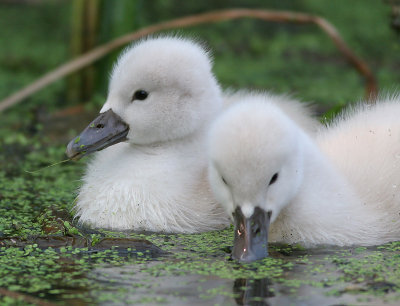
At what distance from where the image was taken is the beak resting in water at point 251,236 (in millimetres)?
4195

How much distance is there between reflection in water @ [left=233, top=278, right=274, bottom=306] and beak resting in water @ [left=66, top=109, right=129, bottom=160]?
1558 mm

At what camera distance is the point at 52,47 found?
1142cm

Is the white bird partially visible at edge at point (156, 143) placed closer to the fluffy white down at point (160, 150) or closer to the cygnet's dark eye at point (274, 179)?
the fluffy white down at point (160, 150)

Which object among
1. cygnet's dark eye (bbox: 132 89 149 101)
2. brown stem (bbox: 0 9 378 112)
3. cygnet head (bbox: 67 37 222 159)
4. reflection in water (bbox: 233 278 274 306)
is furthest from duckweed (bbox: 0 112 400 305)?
brown stem (bbox: 0 9 378 112)

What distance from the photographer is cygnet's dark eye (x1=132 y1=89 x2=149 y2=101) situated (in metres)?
5.17

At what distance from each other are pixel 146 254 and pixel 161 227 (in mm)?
512

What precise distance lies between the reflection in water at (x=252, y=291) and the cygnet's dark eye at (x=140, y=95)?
162 centimetres

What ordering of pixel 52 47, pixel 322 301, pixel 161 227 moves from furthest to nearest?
pixel 52 47, pixel 161 227, pixel 322 301

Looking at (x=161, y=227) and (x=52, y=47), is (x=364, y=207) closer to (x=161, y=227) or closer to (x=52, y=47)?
(x=161, y=227)

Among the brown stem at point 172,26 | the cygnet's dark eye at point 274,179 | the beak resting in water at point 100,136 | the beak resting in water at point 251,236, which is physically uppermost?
the brown stem at point 172,26

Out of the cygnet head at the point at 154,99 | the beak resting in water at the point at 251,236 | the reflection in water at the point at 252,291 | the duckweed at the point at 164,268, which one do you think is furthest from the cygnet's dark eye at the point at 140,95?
the reflection in water at the point at 252,291

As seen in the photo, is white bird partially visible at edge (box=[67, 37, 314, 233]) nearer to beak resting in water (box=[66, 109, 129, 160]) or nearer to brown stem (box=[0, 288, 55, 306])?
beak resting in water (box=[66, 109, 129, 160])

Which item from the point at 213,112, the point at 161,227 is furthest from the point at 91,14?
the point at 161,227

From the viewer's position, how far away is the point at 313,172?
4551 millimetres
